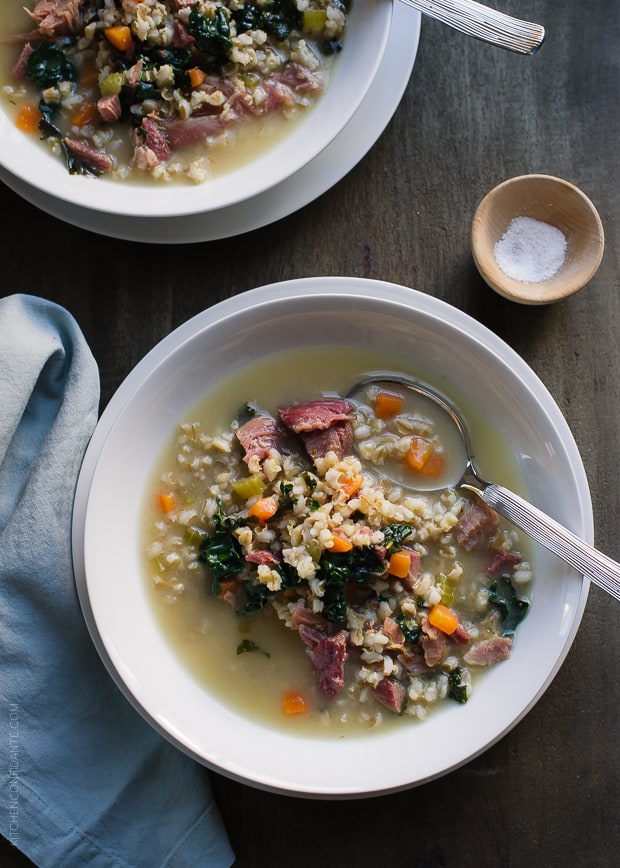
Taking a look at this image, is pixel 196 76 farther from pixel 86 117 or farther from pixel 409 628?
pixel 409 628

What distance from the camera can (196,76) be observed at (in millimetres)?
3221

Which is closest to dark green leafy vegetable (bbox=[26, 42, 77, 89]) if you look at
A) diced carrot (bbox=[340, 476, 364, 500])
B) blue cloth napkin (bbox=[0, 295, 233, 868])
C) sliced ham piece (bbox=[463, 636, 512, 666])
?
blue cloth napkin (bbox=[0, 295, 233, 868])

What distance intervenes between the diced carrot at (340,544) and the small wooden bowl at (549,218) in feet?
3.75

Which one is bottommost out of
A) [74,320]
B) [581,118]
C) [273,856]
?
[273,856]

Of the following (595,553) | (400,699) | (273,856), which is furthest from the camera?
(273,856)

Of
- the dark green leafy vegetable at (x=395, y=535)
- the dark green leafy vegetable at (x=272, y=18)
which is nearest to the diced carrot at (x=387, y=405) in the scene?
the dark green leafy vegetable at (x=395, y=535)

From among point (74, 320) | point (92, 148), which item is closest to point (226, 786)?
point (74, 320)

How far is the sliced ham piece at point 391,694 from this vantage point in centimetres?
295

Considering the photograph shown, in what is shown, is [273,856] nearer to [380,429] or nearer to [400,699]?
[400,699]

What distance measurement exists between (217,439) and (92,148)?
4.09ft

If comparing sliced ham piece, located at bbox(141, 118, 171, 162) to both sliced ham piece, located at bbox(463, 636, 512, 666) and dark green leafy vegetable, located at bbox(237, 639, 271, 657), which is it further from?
sliced ham piece, located at bbox(463, 636, 512, 666)

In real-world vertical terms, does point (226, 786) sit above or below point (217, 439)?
below

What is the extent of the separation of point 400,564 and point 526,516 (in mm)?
460

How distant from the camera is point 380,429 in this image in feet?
10.1
